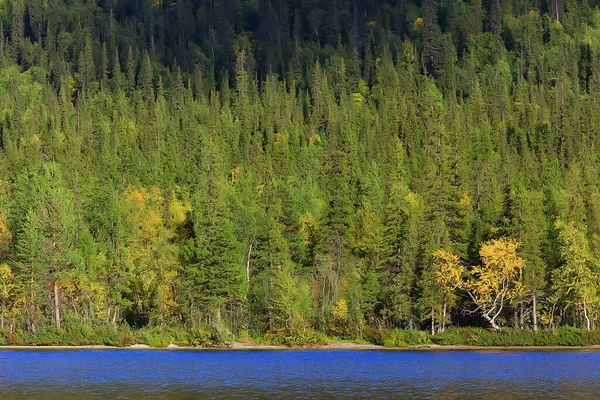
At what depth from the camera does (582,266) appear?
306 ft

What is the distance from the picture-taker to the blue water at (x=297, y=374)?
52.7 metres

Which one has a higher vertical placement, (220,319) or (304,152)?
(304,152)

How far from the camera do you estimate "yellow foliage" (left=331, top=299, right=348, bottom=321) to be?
319 ft

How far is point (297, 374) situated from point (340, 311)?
33.9 metres

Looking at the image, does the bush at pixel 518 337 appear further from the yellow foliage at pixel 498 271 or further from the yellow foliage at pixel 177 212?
the yellow foliage at pixel 177 212

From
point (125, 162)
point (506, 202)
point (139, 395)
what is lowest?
point (139, 395)

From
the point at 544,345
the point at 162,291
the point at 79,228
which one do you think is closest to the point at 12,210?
the point at 79,228

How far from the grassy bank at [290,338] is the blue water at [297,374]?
7319mm

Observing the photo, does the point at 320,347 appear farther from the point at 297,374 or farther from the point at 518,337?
the point at 297,374

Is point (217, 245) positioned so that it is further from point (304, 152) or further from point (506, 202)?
point (304, 152)

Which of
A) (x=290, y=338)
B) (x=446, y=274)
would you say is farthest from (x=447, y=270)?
(x=290, y=338)

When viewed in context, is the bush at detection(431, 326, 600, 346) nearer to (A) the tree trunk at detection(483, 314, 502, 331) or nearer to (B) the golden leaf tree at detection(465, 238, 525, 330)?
(A) the tree trunk at detection(483, 314, 502, 331)

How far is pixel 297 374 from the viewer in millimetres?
63750

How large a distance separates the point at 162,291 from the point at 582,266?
48184mm
